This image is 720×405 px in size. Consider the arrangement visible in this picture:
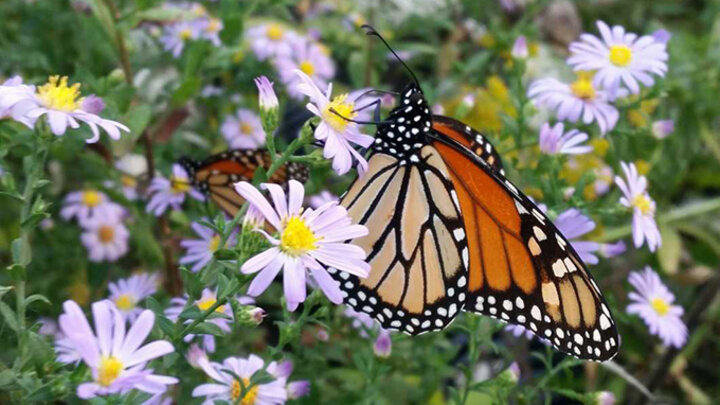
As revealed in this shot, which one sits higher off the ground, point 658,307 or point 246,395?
point 658,307

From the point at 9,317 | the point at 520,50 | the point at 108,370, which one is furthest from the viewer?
the point at 520,50

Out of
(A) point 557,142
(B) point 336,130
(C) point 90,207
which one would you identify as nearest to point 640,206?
(A) point 557,142

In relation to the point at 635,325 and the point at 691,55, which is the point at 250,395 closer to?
the point at 635,325

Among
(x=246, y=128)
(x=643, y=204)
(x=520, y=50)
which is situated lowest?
(x=246, y=128)

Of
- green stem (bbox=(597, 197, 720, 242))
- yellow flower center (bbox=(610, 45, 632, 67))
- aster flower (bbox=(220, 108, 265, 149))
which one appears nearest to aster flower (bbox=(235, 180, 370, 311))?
yellow flower center (bbox=(610, 45, 632, 67))

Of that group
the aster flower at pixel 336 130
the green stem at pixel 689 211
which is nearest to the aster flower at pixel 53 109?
the aster flower at pixel 336 130

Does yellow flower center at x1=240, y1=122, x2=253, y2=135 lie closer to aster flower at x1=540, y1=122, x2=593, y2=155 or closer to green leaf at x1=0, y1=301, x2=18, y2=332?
aster flower at x1=540, y1=122, x2=593, y2=155

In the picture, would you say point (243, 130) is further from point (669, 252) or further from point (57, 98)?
point (669, 252)

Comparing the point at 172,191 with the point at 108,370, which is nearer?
the point at 108,370
